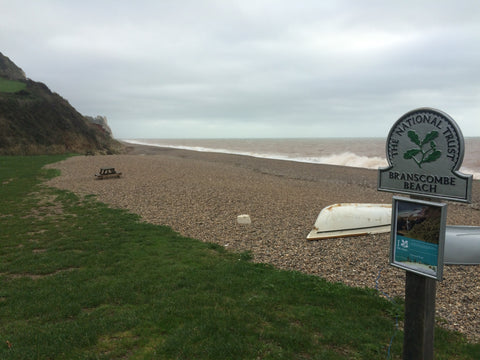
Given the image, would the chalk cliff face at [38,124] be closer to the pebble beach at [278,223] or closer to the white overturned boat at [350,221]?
the pebble beach at [278,223]

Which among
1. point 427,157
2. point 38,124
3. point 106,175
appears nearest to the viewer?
point 427,157

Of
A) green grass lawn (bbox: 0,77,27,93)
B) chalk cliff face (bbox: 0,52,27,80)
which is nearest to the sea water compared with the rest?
green grass lawn (bbox: 0,77,27,93)

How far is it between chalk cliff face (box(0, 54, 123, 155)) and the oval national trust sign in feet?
133

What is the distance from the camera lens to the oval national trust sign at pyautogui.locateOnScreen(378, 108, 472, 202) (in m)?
2.85

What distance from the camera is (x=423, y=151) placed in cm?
307

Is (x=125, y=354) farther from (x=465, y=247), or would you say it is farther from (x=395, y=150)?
(x=465, y=247)

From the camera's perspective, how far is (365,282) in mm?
6047

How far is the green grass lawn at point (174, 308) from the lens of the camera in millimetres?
3908

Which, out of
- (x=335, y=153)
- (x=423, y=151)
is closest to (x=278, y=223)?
(x=423, y=151)

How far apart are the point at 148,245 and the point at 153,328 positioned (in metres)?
3.98

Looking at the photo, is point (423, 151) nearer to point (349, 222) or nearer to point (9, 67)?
point (349, 222)

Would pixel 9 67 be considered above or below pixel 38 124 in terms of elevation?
above

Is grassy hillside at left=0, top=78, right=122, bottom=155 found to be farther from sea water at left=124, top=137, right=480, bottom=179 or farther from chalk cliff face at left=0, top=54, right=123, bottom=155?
sea water at left=124, top=137, right=480, bottom=179

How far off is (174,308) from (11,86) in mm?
54120
